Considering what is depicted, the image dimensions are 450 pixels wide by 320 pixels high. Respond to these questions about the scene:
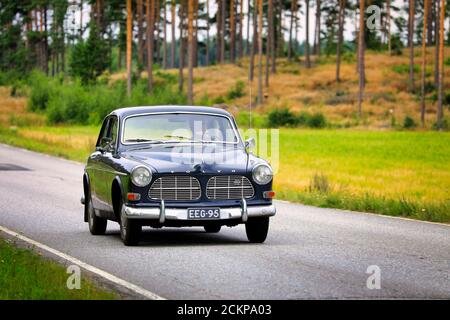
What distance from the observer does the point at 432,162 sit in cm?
3775

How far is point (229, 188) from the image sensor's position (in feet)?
41.1

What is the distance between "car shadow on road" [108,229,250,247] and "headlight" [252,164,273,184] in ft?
3.10

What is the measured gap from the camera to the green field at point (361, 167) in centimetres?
1998

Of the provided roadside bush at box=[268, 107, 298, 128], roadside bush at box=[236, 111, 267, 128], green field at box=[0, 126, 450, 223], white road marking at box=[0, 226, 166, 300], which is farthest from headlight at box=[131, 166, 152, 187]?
roadside bush at box=[268, 107, 298, 128]

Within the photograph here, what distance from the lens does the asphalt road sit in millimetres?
9109

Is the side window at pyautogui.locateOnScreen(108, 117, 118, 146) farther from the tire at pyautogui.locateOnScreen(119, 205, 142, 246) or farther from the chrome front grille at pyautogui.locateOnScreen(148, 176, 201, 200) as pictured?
the chrome front grille at pyautogui.locateOnScreen(148, 176, 201, 200)

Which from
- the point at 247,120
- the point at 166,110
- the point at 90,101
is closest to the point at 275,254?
the point at 166,110

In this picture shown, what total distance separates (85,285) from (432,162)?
98.8ft

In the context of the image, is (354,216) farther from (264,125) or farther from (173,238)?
(264,125)

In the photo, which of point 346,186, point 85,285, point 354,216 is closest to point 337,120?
point 346,186

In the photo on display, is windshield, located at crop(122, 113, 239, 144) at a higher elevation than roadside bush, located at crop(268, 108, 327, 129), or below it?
higher

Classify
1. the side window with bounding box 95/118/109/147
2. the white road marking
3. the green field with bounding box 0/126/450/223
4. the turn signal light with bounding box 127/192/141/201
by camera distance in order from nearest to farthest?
the white road marking < the turn signal light with bounding box 127/192/141/201 < the side window with bounding box 95/118/109/147 < the green field with bounding box 0/126/450/223

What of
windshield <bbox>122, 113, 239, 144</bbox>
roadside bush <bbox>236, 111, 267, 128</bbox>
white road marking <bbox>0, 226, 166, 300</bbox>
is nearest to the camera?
white road marking <bbox>0, 226, 166, 300</bbox>

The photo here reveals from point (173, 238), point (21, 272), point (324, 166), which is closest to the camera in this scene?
point (21, 272)
